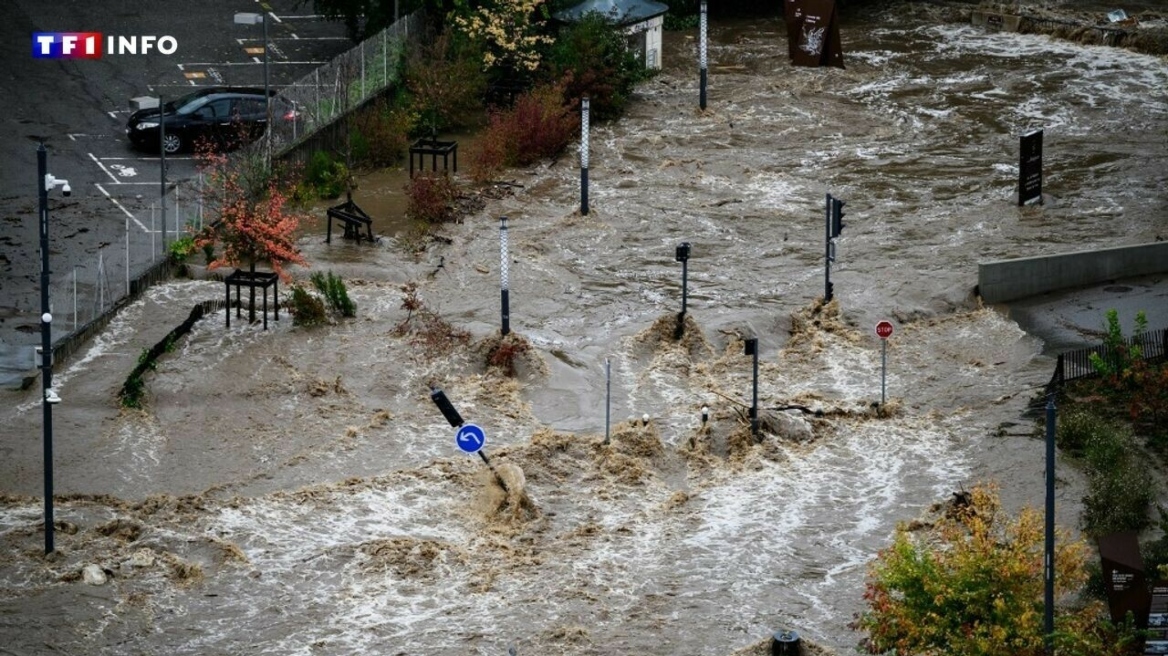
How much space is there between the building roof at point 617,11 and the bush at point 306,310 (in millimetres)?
18542

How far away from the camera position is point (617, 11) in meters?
51.3

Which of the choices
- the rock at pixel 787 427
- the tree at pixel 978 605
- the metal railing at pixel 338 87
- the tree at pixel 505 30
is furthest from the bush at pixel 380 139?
the tree at pixel 978 605

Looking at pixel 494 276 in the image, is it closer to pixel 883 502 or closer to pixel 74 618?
pixel 883 502

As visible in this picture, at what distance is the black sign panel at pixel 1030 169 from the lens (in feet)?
133

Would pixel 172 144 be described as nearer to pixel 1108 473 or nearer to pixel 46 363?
pixel 46 363

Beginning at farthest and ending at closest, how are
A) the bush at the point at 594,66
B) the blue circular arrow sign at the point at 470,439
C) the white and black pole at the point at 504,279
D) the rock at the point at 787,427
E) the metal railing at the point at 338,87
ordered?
the bush at the point at 594,66, the metal railing at the point at 338,87, the white and black pole at the point at 504,279, the rock at the point at 787,427, the blue circular arrow sign at the point at 470,439

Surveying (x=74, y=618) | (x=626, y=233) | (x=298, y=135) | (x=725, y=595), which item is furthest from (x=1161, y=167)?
(x=74, y=618)

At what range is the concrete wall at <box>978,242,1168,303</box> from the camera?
35844mm

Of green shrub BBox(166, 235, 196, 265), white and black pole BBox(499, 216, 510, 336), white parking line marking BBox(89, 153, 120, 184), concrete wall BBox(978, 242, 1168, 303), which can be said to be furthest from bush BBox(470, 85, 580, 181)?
concrete wall BBox(978, 242, 1168, 303)

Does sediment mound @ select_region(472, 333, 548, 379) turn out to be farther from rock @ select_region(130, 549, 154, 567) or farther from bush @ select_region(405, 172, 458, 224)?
rock @ select_region(130, 549, 154, 567)

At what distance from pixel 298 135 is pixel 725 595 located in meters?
21.4

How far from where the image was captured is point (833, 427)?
30422mm

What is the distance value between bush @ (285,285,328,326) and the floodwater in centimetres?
29

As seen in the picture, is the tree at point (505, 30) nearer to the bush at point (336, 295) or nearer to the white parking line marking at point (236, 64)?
the white parking line marking at point (236, 64)
